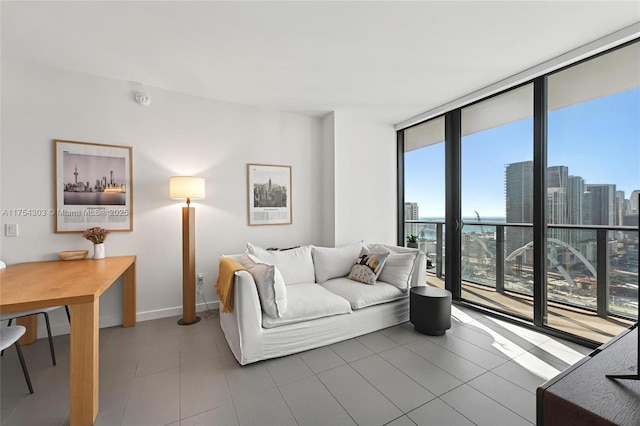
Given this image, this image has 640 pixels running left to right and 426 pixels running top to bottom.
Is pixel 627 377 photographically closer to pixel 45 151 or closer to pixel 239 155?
pixel 239 155

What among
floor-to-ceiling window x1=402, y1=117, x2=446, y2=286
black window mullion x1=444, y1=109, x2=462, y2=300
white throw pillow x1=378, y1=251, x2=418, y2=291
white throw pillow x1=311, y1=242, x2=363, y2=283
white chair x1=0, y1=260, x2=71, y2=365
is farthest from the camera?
floor-to-ceiling window x1=402, y1=117, x2=446, y2=286

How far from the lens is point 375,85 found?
3.10 meters

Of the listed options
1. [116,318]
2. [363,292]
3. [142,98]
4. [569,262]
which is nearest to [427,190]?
[569,262]

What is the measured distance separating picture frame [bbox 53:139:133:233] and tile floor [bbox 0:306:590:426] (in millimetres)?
1171

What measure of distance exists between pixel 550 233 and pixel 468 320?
126 centimetres

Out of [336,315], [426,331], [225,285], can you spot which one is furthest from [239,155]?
[426,331]

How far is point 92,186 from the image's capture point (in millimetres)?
2850

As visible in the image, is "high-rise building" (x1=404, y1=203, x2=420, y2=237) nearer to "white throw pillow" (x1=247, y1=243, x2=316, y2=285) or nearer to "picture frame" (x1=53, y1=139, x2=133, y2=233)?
"white throw pillow" (x1=247, y1=243, x2=316, y2=285)

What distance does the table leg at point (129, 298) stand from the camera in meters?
2.90

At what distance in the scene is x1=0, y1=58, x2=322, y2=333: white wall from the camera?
261cm

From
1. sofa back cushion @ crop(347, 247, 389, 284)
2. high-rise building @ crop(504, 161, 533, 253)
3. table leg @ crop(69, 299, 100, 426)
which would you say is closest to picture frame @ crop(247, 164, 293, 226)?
sofa back cushion @ crop(347, 247, 389, 284)

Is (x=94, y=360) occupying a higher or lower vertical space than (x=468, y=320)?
higher

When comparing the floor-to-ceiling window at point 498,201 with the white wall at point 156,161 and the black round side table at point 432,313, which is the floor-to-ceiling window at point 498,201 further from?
the white wall at point 156,161

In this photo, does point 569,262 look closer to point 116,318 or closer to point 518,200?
point 518,200
